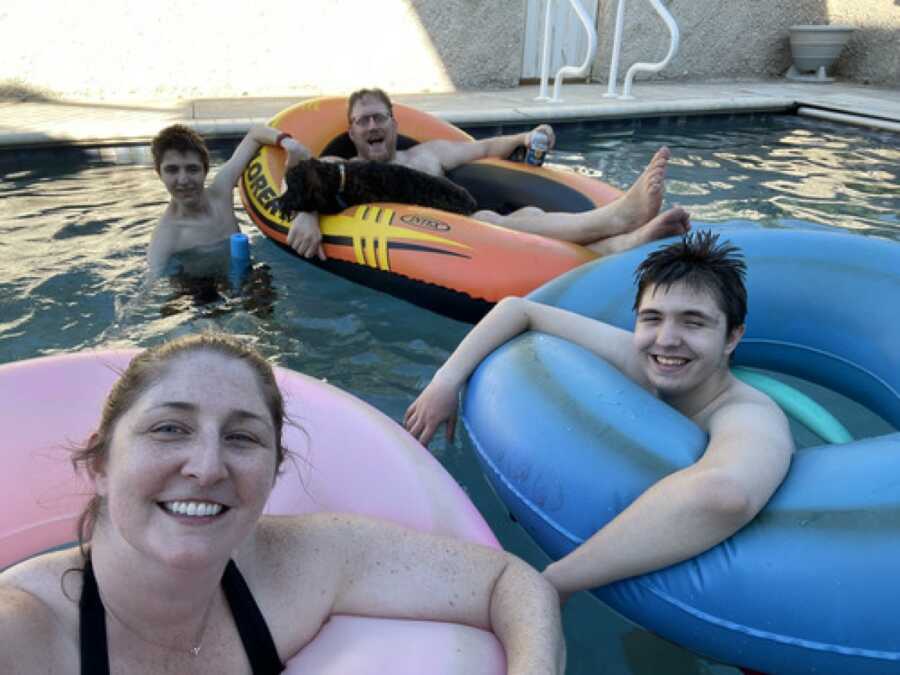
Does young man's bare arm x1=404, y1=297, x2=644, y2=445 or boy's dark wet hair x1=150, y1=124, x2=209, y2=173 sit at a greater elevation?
boy's dark wet hair x1=150, y1=124, x2=209, y2=173

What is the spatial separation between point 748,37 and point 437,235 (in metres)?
8.73

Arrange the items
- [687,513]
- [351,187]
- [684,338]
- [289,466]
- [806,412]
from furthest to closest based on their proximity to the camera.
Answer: [351,187], [806,412], [684,338], [289,466], [687,513]

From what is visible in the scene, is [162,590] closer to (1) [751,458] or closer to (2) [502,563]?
(2) [502,563]

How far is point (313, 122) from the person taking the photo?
430cm

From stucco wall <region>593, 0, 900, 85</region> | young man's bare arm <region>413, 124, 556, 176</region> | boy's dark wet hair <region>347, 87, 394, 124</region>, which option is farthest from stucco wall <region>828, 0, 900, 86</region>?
boy's dark wet hair <region>347, 87, 394, 124</region>

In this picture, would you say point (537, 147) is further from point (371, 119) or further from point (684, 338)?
point (684, 338)

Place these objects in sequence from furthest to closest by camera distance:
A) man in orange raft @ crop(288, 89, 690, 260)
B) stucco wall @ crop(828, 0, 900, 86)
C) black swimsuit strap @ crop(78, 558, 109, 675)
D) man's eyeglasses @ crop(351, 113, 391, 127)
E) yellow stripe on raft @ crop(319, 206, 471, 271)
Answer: stucco wall @ crop(828, 0, 900, 86), man's eyeglasses @ crop(351, 113, 391, 127), yellow stripe on raft @ crop(319, 206, 471, 271), man in orange raft @ crop(288, 89, 690, 260), black swimsuit strap @ crop(78, 558, 109, 675)

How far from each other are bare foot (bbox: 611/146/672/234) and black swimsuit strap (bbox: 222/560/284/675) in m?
2.29

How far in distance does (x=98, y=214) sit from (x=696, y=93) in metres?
6.65

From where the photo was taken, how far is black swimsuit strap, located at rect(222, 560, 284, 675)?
1.28 m

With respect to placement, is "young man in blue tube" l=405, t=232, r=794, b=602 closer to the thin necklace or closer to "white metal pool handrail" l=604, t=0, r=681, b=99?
the thin necklace

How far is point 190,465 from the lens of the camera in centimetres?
111

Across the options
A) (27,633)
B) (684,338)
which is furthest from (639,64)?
(27,633)

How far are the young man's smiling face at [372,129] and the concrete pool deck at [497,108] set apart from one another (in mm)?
2714
